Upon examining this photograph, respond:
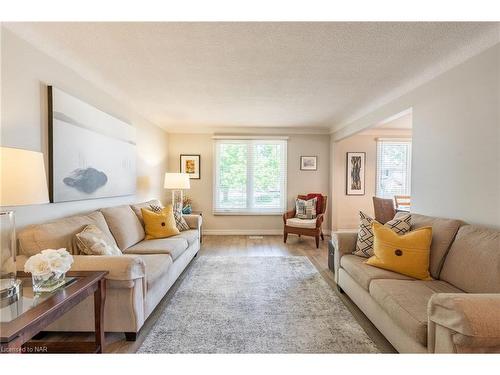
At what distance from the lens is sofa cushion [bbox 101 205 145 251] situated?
2723mm

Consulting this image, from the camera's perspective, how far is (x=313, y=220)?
4.85 meters

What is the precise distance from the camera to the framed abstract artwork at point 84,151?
2223 mm

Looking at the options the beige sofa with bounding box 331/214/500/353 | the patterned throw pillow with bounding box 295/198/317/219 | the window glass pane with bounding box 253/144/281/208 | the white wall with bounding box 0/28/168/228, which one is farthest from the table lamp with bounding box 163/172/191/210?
the beige sofa with bounding box 331/214/500/353

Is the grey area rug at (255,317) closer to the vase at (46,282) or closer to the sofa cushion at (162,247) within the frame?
the sofa cushion at (162,247)

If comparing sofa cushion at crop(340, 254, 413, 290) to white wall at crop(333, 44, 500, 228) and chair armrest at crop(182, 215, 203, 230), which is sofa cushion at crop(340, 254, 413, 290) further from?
chair armrest at crop(182, 215, 203, 230)

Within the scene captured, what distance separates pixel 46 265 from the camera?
137 centimetres

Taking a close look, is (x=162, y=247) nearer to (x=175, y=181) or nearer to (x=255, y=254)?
(x=255, y=254)

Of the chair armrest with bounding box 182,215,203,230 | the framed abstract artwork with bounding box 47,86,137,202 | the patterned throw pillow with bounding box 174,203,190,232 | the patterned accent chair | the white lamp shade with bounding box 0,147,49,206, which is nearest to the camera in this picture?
the white lamp shade with bounding box 0,147,49,206

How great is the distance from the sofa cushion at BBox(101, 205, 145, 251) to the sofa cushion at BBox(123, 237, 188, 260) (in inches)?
3.3

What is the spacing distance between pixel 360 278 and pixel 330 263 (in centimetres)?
116

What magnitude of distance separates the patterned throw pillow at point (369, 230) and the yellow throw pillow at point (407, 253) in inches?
11.3
